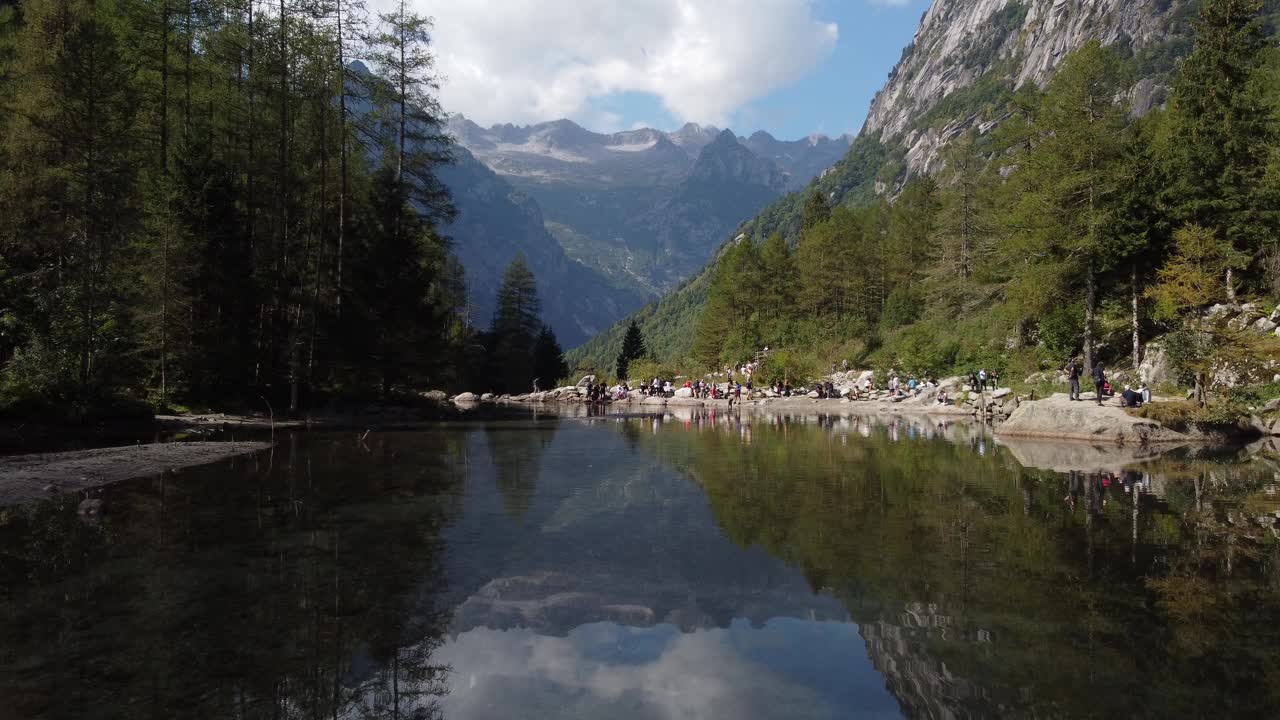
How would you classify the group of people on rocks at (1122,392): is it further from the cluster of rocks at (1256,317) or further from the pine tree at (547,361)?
the pine tree at (547,361)

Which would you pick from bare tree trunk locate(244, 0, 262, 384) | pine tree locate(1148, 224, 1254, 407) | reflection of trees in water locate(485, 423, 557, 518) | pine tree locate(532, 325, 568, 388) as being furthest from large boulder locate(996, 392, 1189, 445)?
pine tree locate(532, 325, 568, 388)

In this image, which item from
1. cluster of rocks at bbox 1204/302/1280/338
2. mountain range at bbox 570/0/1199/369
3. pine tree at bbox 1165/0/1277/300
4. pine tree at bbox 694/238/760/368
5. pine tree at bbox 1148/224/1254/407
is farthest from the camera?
mountain range at bbox 570/0/1199/369

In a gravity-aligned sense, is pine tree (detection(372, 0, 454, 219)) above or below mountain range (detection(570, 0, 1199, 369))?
below

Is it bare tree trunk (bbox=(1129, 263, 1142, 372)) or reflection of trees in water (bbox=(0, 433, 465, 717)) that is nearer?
reflection of trees in water (bbox=(0, 433, 465, 717))

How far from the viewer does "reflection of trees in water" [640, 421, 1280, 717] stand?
4.59m

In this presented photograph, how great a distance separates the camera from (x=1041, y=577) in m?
6.93

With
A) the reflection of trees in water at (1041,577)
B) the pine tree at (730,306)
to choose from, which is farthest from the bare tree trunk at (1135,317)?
the pine tree at (730,306)

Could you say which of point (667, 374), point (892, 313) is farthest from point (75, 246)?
point (892, 313)

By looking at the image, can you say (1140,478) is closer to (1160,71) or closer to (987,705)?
(987,705)

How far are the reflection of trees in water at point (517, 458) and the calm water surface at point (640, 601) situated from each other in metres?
0.28

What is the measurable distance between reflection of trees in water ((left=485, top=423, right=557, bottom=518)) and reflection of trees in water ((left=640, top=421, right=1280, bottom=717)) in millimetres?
3340

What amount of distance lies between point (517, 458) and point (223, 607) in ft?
36.8

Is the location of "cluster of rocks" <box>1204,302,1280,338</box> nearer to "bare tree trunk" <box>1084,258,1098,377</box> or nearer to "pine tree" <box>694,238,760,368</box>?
"bare tree trunk" <box>1084,258,1098,377</box>

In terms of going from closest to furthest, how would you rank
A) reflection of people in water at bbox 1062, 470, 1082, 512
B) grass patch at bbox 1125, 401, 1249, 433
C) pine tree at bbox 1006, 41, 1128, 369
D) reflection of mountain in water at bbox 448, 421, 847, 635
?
reflection of mountain in water at bbox 448, 421, 847, 635 < reflection of people in water at bbox 1062, 470, 1082, 512 < grass patch at bbox 1125, 401, 1249, 433 < pine tree at bbox 1006, 41, 1128, 369
